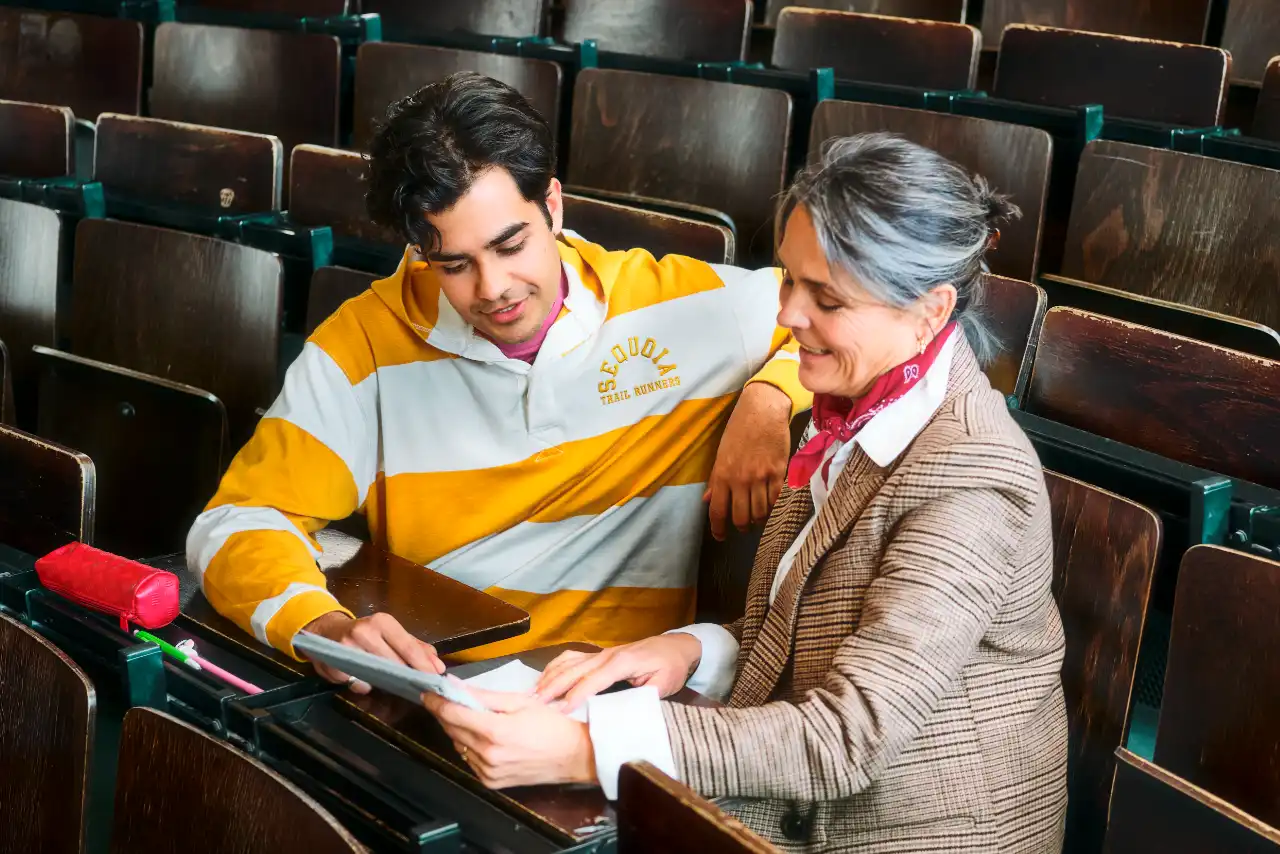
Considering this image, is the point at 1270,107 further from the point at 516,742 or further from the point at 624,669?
the point at 516,742

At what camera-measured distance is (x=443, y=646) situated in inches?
48.2

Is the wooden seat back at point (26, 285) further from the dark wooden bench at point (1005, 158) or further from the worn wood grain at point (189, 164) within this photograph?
the dark wooden bench at point (1005, 158)

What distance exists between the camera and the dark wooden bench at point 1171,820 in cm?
86

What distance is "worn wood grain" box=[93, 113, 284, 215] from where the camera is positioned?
2420mm

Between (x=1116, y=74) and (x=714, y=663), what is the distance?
5.47ft

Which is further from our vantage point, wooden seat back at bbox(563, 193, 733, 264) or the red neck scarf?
wooden seat back at bbox(563, 193, 733, 264)

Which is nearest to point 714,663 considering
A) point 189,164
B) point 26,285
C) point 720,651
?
point 720,651

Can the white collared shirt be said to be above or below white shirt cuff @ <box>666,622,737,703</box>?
above

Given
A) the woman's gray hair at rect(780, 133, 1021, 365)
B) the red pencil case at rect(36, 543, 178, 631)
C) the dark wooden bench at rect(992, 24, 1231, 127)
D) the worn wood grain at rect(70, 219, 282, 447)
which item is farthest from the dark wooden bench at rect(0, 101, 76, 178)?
the woman's gray hair at rect(780, 133, 1021, 365)

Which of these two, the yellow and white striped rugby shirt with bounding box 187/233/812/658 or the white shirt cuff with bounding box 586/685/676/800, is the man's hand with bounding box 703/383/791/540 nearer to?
the yellow and white striped rugby shirt with bounding box 187/233/812/658

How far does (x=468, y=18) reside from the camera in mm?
3211

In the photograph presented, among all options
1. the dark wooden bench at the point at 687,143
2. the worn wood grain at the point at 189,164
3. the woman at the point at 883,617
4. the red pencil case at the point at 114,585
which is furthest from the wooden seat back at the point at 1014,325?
the worn wood grain at the point at 189,164

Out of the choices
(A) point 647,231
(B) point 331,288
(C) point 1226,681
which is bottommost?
(C) point 1226,681

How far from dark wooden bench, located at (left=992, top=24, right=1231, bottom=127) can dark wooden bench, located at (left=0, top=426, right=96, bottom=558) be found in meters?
1.77
